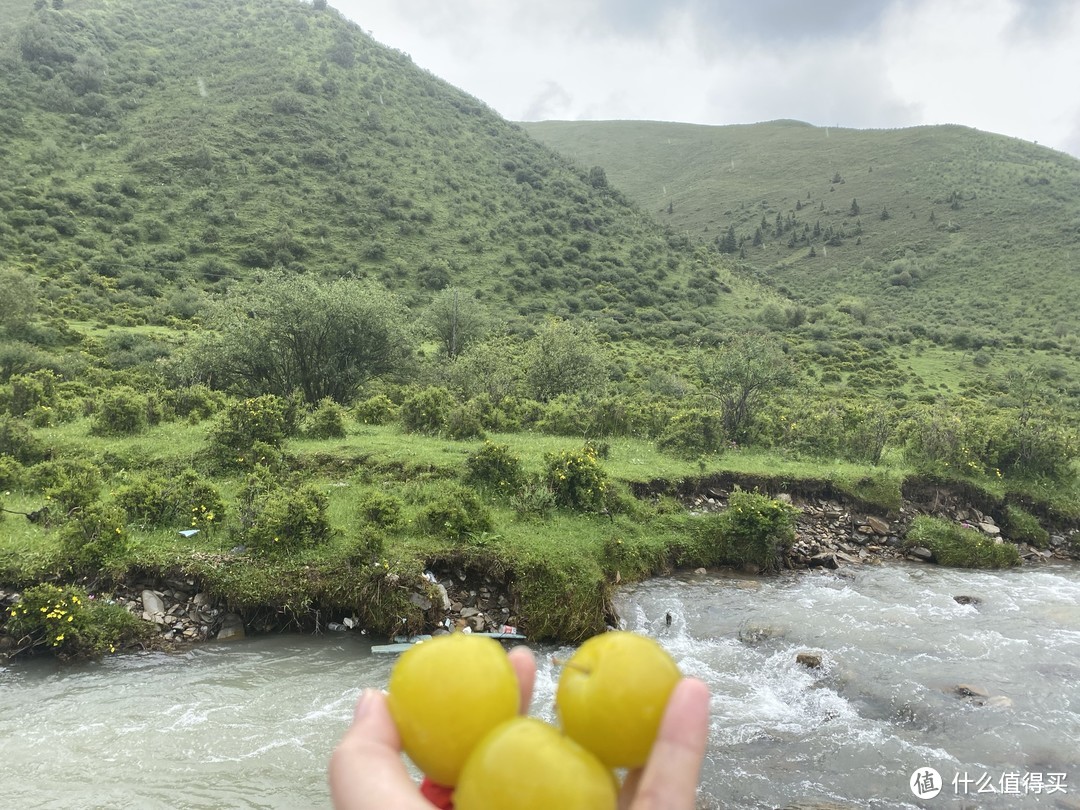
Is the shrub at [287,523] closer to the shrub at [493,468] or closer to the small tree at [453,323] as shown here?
the shrub at [493,468]

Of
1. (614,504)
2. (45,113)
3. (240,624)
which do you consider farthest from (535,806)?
(45,113)

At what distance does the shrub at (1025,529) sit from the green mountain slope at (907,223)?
55.3m

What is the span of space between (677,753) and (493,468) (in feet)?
46.6

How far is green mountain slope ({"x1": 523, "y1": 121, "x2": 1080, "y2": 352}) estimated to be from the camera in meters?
Answer: 78.7

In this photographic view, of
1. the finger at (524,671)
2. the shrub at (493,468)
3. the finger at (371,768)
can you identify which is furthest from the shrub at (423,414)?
the finger at (371,768)

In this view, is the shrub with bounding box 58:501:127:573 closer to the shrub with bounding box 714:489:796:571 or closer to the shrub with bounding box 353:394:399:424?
the shrub with bounding box 353:394:399:424

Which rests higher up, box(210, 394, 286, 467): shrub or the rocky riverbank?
box(210, 394, 286, 467): shrub

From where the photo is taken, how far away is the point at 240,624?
10930 millimetres

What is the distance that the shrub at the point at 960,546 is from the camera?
57.0 feet

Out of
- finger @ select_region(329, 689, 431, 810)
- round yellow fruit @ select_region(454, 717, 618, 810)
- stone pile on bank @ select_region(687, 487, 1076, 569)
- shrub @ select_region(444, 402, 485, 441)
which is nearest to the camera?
round yellow fruit @ select_region(454, 717, 618, 810)

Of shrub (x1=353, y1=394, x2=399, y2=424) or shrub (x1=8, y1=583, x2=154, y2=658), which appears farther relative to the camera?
shrub (x1=353, y1=394, x2=399, y2=424)

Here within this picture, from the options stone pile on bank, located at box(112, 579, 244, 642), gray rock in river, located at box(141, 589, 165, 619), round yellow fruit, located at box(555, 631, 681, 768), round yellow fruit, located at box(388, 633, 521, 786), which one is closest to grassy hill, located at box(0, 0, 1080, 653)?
stone pile on bank, located at box(112, 579, 244, 642)

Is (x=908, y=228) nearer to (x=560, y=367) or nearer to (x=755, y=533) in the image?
(x=560, y=367)

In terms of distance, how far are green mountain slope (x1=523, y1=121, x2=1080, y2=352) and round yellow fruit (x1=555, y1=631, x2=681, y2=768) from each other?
256 feet
